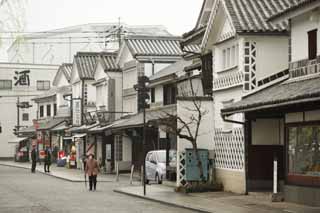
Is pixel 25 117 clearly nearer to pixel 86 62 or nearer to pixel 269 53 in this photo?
pixel 86 62

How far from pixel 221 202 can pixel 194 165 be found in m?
5.50

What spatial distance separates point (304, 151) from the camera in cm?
2280

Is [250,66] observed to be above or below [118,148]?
above

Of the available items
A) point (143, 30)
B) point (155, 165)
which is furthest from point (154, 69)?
point (143, 30)

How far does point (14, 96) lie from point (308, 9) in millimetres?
74509

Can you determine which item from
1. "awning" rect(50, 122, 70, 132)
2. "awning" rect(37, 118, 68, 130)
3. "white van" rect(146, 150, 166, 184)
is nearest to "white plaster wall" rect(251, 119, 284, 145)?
"white van" rect(146, 150, 166, 184)

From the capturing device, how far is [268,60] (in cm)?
2772

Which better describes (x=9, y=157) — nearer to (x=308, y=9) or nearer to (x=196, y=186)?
(x=196, y=186)

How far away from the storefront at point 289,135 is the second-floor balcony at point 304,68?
1.02ft

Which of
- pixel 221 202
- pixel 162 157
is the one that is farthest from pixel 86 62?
pixel 221 202

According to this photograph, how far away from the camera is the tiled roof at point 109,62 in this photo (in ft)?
175

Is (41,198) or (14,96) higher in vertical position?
(14,96)

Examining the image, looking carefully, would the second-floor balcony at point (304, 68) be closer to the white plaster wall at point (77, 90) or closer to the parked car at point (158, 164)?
the parked car at point (158, 164)

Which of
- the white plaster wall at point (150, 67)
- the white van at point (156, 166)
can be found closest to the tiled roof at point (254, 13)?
the white van at point (156, 166)
